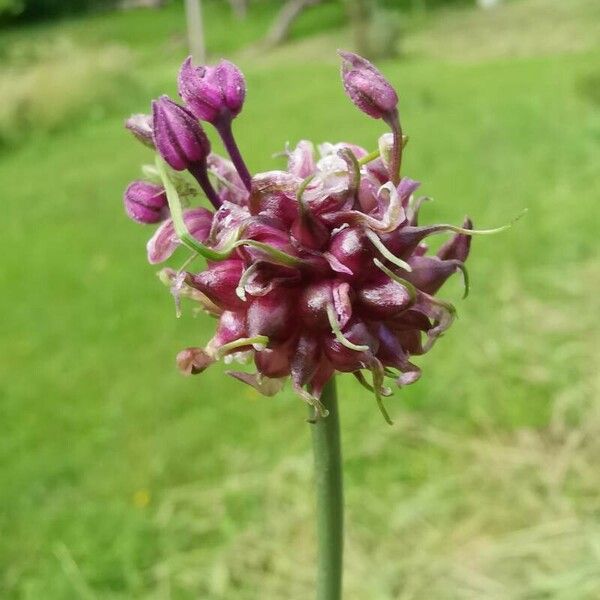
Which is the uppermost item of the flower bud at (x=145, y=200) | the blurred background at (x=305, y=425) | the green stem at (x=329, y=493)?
the flower bud at (x=145, y=200)

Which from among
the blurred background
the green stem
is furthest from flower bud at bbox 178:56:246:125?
the blurred background

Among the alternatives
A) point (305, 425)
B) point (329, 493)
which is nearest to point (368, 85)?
point (329, 493)

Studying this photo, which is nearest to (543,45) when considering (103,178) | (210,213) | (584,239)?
(103,178)

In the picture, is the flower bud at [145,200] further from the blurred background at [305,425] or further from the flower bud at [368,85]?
the blurred background at [305,425]

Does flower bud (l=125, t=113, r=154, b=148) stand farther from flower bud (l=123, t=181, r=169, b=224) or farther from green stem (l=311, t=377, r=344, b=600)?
green stem (l=311, t=377, r=344, b=600)

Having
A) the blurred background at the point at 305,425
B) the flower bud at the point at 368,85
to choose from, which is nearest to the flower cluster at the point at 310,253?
the flower bud at the point at 368,85

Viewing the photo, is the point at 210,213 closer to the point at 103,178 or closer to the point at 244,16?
Answer: the point at 103,178

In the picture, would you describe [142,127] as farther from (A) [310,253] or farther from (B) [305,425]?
(B) [305,425]
